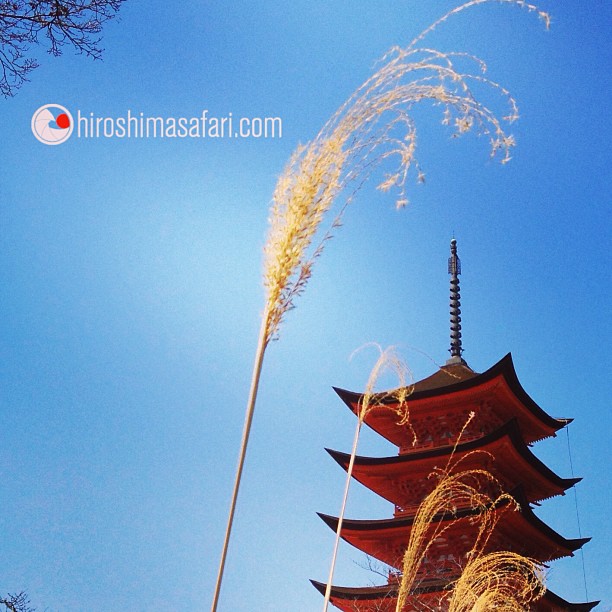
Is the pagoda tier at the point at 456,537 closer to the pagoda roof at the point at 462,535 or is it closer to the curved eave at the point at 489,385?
the pagoda roof at the point at 462,535

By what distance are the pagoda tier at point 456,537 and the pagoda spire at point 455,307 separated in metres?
4.42

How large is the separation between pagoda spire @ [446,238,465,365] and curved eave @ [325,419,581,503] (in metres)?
3.18

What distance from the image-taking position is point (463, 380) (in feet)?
60.4

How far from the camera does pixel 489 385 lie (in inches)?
705

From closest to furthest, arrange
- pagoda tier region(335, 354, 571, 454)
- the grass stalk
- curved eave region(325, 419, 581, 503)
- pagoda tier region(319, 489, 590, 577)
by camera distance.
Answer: the grass stalk → pagoda tier region(319, 489, 590, 577) → curved eave region(325, 419, 581, 503) → pagoda tier region(335, 354, 571, 454)

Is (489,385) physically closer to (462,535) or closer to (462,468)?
(462,468)

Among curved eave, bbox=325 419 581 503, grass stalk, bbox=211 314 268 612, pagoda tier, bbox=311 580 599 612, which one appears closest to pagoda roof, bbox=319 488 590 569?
pagoda tier, bbox=311 580 599 612

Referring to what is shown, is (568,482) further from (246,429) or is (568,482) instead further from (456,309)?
(246,429)

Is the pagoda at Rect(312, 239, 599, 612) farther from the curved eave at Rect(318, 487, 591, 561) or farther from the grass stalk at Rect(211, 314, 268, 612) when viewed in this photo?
the grass stalk at Rect(211, 314, 268, 612)

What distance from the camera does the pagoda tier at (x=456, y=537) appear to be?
16609 millimetres

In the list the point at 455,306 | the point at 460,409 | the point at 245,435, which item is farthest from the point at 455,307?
the point at 245,435

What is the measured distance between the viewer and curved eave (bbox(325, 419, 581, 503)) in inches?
664

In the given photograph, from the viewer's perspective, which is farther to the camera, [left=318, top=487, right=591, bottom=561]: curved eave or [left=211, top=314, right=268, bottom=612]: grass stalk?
[left=318, top=487, right=591, bottom=561]: curved eave

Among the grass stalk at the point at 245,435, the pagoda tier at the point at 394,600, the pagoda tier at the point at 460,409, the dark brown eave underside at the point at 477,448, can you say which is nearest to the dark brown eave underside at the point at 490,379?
the pagoda tier at the point at 460,409
